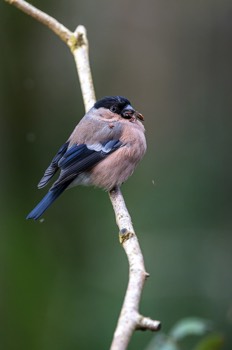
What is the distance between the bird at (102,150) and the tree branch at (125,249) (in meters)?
0.12

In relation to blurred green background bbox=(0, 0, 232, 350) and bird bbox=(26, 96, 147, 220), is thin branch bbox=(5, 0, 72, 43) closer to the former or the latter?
bird bbox=(26, 96, 147, 220)

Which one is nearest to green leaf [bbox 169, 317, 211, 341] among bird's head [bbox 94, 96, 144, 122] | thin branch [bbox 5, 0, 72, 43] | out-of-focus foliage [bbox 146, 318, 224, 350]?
out-of-focus foliage [bbox 146, 318, 224, 350]

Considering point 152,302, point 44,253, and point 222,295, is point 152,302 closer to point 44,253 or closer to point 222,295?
point 222,295

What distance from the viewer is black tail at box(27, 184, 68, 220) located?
345 centimetres

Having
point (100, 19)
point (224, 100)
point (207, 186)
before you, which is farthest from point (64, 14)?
point (207, 186)

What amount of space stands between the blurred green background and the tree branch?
2511 mm

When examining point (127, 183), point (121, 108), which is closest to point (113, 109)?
point (121, 108)

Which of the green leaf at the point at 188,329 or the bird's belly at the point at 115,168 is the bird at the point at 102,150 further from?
the green leaf at the point at 188,329

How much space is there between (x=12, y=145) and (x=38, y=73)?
852 millimetres

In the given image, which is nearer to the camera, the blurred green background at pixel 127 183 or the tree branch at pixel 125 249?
the tree branch at pixel 125 249

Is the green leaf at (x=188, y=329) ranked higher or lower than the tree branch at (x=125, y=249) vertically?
lower

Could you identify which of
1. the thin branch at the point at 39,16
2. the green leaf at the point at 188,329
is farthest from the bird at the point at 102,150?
the green leaf at the point at 188,329

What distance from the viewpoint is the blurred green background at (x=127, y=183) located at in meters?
6.00

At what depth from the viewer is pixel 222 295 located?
563 centimetres
